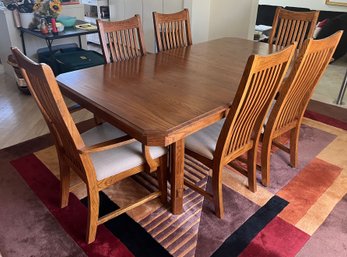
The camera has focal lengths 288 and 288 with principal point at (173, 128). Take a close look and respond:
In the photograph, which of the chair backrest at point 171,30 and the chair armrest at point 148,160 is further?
the chair backrest at point 171,30

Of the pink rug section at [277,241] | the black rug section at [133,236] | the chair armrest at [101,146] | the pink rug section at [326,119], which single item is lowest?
the pink rug section at [277,241]

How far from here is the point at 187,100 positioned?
144 centimetres

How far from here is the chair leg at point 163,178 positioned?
1602 millimetres

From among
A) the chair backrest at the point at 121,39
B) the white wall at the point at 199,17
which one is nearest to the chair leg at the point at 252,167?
the chair backrest at the point at 121,39

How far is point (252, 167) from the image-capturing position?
72.0 inches

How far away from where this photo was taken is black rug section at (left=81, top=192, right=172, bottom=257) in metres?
1.49

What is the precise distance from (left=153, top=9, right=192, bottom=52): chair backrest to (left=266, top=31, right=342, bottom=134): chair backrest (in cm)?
113

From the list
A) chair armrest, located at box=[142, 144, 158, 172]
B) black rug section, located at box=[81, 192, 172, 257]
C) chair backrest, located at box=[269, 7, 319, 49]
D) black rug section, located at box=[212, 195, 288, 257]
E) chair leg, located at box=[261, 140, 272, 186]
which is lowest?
black rug section, located at box=[212, 195, 288, 257]

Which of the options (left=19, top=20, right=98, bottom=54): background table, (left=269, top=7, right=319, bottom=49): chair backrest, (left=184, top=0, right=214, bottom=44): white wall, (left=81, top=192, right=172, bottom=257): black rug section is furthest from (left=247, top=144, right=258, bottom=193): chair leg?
(left=184, top=0, right=214, bottom=44): white wall

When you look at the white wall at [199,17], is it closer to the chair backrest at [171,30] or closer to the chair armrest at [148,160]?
the chair backrest at [171,30]

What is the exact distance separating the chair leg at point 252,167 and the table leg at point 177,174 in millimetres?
495

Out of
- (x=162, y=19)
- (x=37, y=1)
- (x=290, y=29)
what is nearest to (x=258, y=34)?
(x=290, y=29)

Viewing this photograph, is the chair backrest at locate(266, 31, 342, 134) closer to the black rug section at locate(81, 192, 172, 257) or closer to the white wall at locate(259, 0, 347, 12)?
the black rug section at locate(81, 192, 172, 257)

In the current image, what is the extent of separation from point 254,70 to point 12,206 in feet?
5.25
